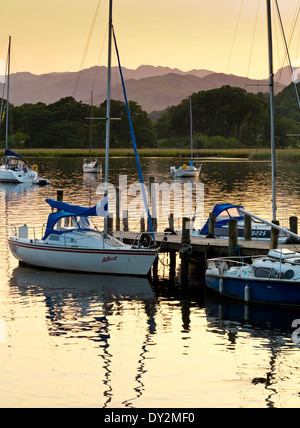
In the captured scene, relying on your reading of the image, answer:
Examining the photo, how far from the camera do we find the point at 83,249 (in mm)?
36438

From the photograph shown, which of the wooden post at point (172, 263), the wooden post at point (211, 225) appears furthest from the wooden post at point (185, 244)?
the wooden post at point (211, 225)

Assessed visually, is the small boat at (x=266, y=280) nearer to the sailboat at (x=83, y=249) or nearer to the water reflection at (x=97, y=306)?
the water reflection at (x=97, y=306)

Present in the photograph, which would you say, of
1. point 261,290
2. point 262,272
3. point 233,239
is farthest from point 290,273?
point 233,239

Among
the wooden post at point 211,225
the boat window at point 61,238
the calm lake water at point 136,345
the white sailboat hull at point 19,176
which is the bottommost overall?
the calm lake water at point 136,345

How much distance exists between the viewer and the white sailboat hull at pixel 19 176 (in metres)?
98.9

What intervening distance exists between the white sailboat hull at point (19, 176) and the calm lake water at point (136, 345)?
59.8 m

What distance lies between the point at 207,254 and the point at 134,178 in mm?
81646

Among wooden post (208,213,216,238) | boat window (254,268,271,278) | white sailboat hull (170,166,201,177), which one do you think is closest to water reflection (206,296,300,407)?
boat window (254,268,271,278)

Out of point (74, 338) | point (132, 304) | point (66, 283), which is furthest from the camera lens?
point (66, 283)

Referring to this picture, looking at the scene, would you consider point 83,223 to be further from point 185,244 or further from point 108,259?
point 185,244
